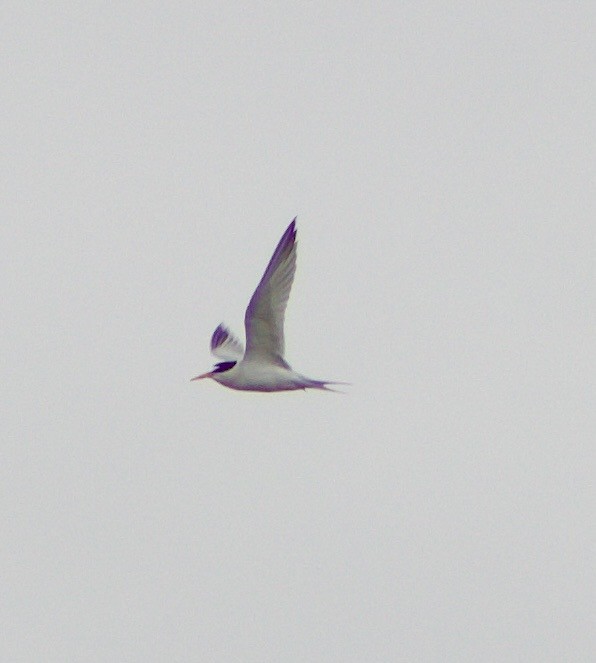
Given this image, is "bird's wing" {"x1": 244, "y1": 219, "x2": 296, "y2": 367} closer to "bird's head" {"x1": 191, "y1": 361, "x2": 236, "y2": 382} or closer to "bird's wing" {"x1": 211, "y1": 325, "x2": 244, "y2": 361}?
"bird's head" {"x1": 191, "y1": 361, "x2": 236, "y2": 382}

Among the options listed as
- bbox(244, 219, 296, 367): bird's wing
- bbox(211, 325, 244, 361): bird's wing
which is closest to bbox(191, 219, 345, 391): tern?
bbox(244, 219, 296, 367): bird's wing

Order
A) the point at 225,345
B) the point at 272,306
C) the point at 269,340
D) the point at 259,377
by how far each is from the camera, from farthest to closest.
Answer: the point at 225,345, the point at 259,377, the point at 269,340, the point at 272,306

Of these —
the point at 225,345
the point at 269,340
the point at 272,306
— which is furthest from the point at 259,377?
the point at 225,345

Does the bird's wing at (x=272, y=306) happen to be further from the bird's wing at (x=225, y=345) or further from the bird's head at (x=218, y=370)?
the bird's wing at (x=225, y=345)

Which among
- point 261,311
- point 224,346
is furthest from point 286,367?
point 224,346

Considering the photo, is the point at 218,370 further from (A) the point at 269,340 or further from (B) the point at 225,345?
(B) the point at 225,345

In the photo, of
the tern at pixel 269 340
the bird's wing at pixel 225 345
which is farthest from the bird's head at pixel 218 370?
the bird's wing at pixel 225 345

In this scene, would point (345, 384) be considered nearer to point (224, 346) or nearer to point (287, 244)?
point (287, 244)

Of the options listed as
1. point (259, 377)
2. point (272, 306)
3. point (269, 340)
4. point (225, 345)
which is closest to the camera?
point (272, 306)
